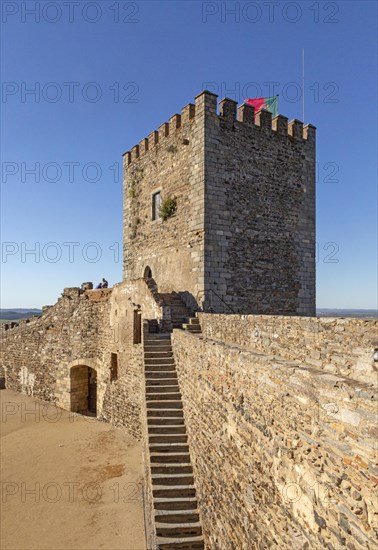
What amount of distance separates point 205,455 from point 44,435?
26.5ft

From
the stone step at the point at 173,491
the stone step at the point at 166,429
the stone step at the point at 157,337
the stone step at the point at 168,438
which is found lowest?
the stone step at the point at 173,491

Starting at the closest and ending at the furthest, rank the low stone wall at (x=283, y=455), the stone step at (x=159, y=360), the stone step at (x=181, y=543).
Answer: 1. the low stone wall at (x=283, y=455)
2. the stone step at (x=181, y=543)
3. the stone step at (x=159, y=360)

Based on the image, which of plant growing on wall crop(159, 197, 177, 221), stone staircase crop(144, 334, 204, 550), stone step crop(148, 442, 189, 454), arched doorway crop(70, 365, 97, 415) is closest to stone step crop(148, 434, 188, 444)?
stone staircase crop(144, 334, 204, 550)

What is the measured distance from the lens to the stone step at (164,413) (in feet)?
27.1

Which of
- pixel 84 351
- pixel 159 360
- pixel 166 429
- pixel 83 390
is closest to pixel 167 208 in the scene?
pixel 159 360

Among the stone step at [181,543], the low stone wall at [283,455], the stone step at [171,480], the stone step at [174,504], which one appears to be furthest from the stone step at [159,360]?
the stone step at [181,543]

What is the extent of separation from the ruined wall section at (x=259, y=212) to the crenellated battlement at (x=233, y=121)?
3 centimetres

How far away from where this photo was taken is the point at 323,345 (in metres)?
5.29

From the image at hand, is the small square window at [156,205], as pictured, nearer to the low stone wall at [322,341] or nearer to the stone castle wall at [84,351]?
the stone castle wall at [84,351]

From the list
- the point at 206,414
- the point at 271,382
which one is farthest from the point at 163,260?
the point at 271,382

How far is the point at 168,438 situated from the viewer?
A: 778 cm

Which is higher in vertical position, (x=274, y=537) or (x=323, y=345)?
(x=323, y=345)

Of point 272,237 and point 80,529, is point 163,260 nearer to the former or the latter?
point 272,237

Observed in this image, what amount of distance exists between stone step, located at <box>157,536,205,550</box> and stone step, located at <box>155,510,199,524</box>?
0.28 m
